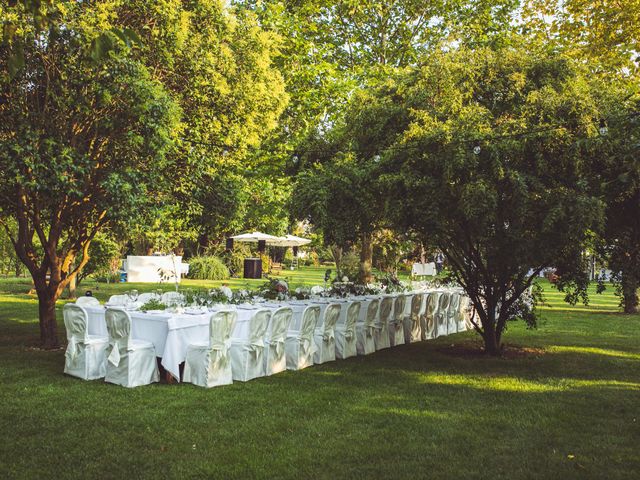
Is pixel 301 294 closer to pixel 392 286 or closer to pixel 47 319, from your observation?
pixel 392 286

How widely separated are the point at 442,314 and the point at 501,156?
6.10 meters

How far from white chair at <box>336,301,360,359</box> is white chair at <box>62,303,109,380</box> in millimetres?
3435

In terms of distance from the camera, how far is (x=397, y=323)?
35.3 ft

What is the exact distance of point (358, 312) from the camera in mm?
9461

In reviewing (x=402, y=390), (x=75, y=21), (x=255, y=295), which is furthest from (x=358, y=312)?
(x=75, y=21)

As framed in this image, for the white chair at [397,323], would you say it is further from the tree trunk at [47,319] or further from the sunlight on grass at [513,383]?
the tree trunk at [47,319]

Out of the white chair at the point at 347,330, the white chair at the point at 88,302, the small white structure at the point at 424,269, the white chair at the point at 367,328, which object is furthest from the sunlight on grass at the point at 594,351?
the small white structure at the point at 424,269

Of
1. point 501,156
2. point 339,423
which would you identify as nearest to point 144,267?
point 501,156

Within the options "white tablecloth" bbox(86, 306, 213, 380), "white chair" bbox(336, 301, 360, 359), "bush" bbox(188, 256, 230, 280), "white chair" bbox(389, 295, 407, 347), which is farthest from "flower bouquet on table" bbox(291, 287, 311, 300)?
"bush" bbox(188, 256, 230, 280)

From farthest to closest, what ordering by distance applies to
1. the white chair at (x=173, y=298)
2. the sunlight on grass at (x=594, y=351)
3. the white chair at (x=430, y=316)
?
the white chair at (x=430, y=316), the sunlight on grass at (x=594, y=351), the white chair at (x=173, y=298)

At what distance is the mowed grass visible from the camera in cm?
445

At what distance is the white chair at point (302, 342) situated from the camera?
8.01 meters

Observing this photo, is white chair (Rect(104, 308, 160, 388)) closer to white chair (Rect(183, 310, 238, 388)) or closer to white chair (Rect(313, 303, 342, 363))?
white chair (Rect(183, 310, 238, 388))

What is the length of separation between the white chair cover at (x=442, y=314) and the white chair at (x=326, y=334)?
4137 millimetres
